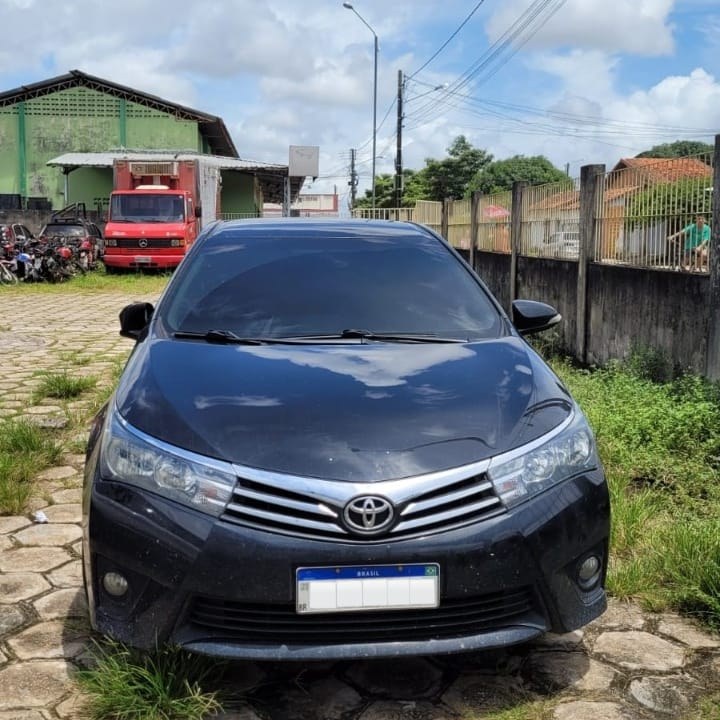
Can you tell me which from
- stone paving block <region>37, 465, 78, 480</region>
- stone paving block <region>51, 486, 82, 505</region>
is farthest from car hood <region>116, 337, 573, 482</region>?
stone paving block <region>37, 465, 78, 480</region>

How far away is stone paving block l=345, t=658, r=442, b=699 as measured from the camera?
2.84 m

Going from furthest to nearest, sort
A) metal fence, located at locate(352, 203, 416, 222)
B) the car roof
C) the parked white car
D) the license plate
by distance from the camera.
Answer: metal fence, located at locate(352, 203, 416, 222)
the parked white car
the car roof
the license plate

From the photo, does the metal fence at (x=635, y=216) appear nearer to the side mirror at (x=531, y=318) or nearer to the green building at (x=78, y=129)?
the side mirror at (x=531, y=318)

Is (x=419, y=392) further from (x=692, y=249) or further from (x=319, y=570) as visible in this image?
(x=692, y=249)

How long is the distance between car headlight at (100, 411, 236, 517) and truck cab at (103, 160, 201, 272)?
19.2 meters

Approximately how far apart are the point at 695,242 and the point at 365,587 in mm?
5115

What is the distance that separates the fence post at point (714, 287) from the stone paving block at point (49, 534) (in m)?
4.33

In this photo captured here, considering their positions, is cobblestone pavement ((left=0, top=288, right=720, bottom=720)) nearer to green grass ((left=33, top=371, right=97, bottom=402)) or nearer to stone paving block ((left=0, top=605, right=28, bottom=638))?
stone paving block ((left=0, top=605, right=28, bottom=638))

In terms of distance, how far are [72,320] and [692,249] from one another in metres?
9.58

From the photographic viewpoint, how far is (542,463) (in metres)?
2.65

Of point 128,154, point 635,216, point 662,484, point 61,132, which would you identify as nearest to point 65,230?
point 128,154

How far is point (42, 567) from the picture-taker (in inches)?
150

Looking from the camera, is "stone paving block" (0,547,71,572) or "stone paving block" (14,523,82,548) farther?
"stone paving block" (14,523,82,548)

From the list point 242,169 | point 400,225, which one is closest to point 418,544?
point 400,225
